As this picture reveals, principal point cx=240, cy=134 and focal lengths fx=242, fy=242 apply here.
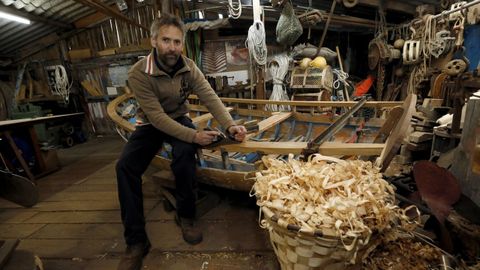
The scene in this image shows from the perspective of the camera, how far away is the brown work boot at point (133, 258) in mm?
1698

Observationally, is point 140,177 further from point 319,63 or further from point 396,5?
point 396,5

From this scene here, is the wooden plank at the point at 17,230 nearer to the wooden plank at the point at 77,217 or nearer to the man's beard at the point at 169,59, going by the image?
the wooden plank at the point at 77,217

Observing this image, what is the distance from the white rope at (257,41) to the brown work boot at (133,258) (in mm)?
4200

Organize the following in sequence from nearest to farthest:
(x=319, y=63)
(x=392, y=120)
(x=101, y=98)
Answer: (x=392, y=120), (x=319, y=63), (x=101, y=98)

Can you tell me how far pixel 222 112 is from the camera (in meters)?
2.18

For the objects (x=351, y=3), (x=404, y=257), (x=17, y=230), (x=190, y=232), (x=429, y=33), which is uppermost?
(x=351, y=3)

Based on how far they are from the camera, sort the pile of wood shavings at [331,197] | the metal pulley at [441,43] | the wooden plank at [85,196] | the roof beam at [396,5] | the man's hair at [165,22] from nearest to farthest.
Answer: the pile of wood shavings at [331,197] < the man's hair at [165,22] < the wooden plank at [85,196] < the metal pulley at [441,43] < the roof beam at [396,5]

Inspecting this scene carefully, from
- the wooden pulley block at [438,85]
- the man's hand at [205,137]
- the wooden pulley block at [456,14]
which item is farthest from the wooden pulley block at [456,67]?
the man's hand at [205,137]

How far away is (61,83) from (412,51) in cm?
897

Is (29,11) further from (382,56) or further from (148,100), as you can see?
(382,56)

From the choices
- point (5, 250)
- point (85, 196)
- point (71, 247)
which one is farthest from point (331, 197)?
point (85, 196)

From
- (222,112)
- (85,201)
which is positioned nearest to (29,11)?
(85,201)

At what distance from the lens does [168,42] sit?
1.92 meters

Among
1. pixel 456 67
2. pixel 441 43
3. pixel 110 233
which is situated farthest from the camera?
pixel 441 43
